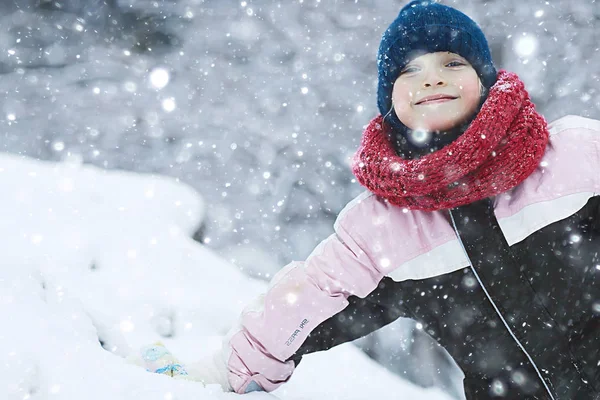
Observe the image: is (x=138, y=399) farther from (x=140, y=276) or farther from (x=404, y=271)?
(x=140, y=276)

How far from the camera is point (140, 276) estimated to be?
5.60 feet

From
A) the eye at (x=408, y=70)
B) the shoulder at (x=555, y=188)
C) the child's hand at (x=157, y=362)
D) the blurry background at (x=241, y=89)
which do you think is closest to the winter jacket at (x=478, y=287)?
the shoulder at (x=555, y=188)

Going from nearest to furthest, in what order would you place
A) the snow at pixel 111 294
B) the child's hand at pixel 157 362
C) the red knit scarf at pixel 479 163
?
the snow at pixel 111 294, the red knit scarf at pixel 479 163, the child's hand at pixel 157 362

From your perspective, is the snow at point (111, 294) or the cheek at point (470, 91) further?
the cheek at point (470, 91)

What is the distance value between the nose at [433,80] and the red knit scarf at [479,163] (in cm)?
11

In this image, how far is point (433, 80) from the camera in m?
1.17

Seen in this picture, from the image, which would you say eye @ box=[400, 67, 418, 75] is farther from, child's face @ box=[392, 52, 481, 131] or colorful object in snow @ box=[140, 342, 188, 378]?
colorful object in snow @ box=[140, 342, 188, 378]

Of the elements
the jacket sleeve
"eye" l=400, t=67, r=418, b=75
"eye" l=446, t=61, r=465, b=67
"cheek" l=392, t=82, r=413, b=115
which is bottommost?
the jacket sleeve

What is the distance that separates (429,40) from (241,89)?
93.1 inches

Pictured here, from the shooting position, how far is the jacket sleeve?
1174 millimetres

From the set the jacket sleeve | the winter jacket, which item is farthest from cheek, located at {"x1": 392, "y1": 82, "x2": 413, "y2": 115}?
the jacket sleeve

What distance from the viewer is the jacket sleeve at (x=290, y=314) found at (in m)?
1.17

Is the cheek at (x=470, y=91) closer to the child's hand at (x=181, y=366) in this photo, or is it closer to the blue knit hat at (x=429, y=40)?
the blue knit hat at (x=429, y=40)

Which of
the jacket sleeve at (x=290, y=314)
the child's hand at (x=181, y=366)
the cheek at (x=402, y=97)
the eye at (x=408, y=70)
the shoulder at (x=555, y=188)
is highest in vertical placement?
the eye at (x=408, y=70)
